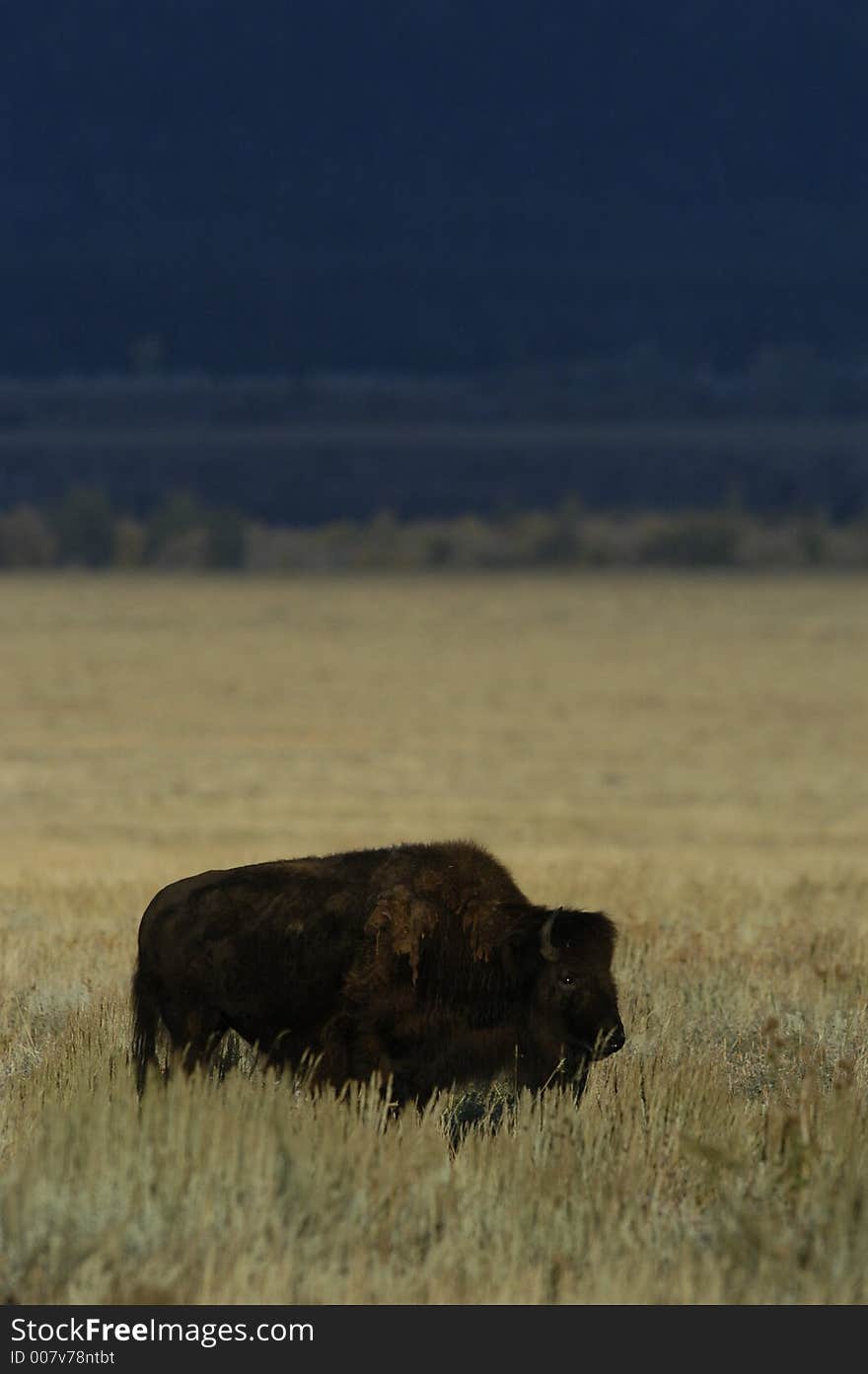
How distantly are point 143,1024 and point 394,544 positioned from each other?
4895 centimetres

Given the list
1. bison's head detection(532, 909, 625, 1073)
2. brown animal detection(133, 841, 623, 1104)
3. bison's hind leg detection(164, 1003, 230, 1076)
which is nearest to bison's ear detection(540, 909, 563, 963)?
bison's head detection(532, 909, 625, 1073)

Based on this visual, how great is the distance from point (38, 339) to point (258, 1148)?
435 ft

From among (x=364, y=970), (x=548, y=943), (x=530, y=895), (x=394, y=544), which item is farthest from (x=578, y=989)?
(x=394, y=544)

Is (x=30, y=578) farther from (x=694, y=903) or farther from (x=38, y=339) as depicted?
(x=38, y=339)

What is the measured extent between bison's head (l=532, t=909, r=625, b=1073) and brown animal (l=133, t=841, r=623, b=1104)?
10 centimetres

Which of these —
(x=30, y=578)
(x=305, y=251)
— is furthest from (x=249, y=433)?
(x=305, y=251)

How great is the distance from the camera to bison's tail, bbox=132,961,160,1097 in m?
6.10

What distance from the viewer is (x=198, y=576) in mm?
48281

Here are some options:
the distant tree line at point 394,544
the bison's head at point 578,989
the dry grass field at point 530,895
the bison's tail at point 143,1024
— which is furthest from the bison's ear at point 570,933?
the distant tree line at point 394,544

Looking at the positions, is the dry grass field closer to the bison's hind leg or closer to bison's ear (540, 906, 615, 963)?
the bison's hind leg

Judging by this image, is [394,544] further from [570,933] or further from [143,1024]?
[570,933]

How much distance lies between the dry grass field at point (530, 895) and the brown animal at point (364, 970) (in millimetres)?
158

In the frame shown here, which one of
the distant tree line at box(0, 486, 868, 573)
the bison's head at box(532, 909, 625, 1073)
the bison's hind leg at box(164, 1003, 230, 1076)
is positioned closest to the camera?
the bison's head at box(532, 909, 625, 1073)

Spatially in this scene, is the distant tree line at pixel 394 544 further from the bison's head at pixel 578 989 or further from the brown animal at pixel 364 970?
the bison's head at pixel 578 989
